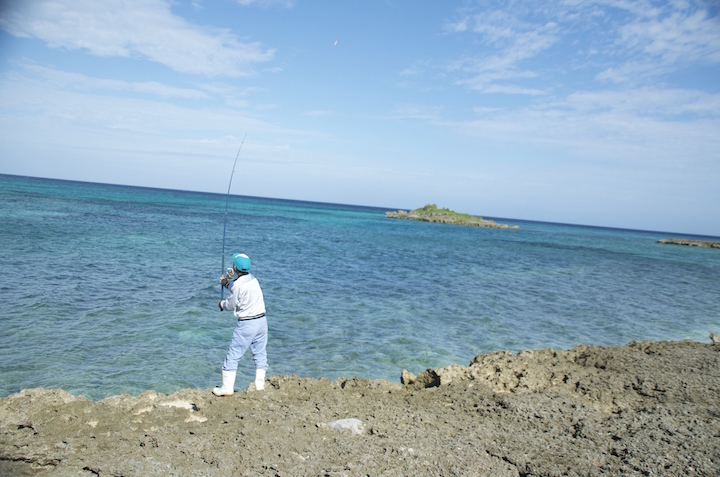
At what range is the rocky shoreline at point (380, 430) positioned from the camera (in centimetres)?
401

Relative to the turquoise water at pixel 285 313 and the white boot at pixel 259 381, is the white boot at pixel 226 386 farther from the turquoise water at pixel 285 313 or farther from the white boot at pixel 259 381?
the turquoise water at pixel 285 313

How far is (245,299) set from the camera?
18.6 ft

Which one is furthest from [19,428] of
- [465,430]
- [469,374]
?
[469,374]

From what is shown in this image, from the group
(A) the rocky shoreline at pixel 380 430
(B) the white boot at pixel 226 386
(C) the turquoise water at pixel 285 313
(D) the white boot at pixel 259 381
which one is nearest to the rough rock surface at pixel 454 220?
(C) the turquoise water at pixel 285 313

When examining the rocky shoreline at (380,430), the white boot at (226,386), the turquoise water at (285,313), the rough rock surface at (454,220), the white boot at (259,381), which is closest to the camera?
the rocky shoreline at (380,430)

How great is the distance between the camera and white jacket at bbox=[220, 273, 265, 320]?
222 inches

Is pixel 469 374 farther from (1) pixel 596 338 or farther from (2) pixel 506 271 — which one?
(2) pixel 506 271

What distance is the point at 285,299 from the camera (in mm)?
13633

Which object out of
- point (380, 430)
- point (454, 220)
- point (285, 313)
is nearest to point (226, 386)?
point (380, 430)

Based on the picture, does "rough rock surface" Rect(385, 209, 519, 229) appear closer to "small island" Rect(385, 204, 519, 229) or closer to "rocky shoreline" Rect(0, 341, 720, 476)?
"small island" Rect(385, 204, 519, 229)

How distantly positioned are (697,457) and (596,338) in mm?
8704

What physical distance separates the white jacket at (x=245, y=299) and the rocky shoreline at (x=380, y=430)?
1067 mm

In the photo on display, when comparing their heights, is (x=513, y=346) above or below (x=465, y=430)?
below

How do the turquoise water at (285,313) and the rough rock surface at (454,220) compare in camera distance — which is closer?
the turquoise water at (285,313)
